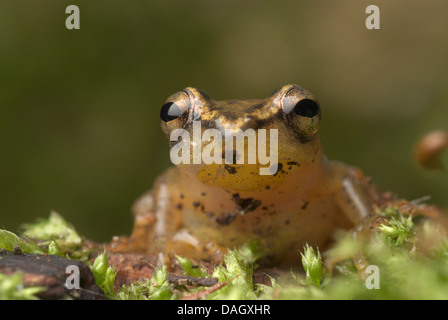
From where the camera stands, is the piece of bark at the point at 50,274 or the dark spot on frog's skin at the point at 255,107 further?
the dark spot on frog's skin at the point at 255,107

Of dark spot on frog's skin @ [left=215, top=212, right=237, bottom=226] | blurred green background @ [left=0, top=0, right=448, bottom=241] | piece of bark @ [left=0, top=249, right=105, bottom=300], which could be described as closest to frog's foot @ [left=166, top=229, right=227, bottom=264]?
dark spot on frog's skin @ [left=215, top=212, right=237, bottom=226]

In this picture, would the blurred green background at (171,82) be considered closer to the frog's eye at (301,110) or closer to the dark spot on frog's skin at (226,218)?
the dark spot on frog's skin at (226,218)

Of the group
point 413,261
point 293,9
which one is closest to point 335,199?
point 413,261

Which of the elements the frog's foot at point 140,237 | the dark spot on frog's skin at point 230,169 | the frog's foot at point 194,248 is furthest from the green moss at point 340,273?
the frog's foot at point 140,237

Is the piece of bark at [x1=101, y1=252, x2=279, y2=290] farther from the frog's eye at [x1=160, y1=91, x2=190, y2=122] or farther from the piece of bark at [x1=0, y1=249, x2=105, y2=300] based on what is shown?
the frog's eye at [x1=160, y1=91, x2=190, y2=122]

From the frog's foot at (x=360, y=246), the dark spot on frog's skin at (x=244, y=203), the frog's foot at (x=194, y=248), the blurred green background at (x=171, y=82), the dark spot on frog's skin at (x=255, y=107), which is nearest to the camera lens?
the frog's foot at (x=360, y=246)

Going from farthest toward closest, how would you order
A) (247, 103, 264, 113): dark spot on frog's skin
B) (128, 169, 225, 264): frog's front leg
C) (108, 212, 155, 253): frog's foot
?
(108, 212, 155, 253): frog's foot, (128, 169, 225, 264): frog's front leg, (247, 103, 264, 113): dark spot on frog's skin

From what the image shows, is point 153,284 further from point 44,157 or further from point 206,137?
point 44,157

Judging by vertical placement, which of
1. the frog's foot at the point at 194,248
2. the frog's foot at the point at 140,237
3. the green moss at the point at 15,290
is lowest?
the green moss at the point at 15,290
